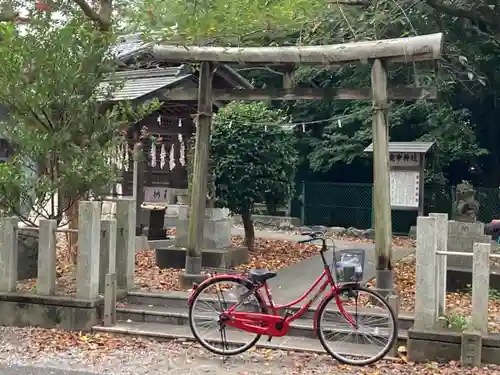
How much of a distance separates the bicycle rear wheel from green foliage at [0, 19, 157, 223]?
2.65 metres

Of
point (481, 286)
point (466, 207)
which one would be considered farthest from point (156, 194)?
point (481, 286)

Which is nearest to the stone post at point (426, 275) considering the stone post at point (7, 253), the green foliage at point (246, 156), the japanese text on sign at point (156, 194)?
the stone post at point (7, 253)

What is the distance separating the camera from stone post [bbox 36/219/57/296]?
7.74 meters

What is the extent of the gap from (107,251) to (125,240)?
0.57 meters

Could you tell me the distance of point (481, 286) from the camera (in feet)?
20.4

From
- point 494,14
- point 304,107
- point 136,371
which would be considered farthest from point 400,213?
point 136,371

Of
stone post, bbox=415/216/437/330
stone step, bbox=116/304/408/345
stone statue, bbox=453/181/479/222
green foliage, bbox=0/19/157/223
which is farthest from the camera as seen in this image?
stone statue, bbox=453/181/479/222

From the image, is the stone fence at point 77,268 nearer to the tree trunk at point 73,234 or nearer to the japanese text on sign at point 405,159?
the tree trunk at point 73,234

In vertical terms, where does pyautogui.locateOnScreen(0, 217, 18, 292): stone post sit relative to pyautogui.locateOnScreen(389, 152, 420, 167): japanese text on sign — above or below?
below

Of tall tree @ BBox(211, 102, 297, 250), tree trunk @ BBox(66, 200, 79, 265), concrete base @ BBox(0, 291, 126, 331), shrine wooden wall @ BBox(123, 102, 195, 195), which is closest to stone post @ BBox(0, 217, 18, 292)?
concrete base @ BBox(0, 291, 126, 331)

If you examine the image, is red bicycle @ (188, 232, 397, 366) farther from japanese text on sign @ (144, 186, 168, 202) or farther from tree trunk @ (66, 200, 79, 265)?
japanese text on sign @ (144, 186, 168, 202)

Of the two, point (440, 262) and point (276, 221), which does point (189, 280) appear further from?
point (276, 221)

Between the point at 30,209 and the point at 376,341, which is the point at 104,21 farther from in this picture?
the point at 376,341

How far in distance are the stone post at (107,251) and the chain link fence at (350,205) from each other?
1278 cm
